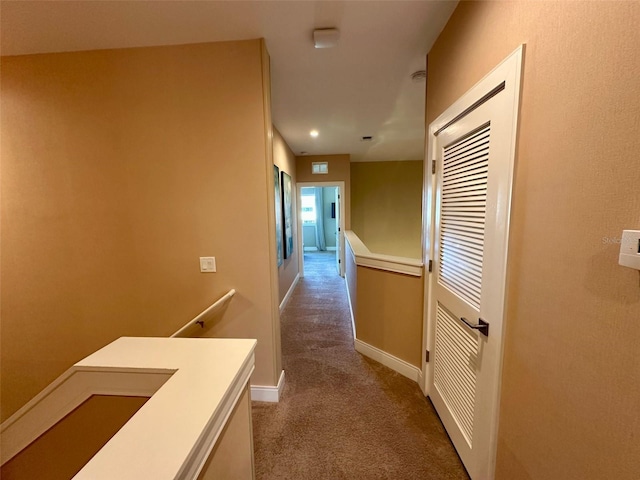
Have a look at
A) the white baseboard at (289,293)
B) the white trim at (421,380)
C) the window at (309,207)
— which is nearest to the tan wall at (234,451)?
the white trim at (421,380)

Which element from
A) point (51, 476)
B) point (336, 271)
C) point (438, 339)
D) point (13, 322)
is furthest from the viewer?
point (336, 271)

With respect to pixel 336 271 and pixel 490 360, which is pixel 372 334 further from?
pixel 336 271

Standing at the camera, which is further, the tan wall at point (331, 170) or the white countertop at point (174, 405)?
the tan wall at point (331, 170)

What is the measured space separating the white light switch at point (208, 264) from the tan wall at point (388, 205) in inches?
174

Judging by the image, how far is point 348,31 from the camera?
1578 millimetres

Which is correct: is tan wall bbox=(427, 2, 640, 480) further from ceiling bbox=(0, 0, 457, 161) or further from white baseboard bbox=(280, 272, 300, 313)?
white baseboard bbox=(280, 272, 300, 313)

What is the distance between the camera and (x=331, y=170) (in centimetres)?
502

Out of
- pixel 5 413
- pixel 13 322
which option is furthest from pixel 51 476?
pixel 5 413

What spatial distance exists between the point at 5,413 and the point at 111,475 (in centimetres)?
280

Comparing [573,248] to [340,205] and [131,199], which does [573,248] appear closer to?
[131,199]

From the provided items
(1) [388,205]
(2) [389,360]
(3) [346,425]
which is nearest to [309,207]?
(1) [388,205]

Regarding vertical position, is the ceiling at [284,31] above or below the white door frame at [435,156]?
above

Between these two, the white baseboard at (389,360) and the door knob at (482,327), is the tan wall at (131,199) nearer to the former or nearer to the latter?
the white baseboard at (389,360)

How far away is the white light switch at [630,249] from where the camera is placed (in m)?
0.58
